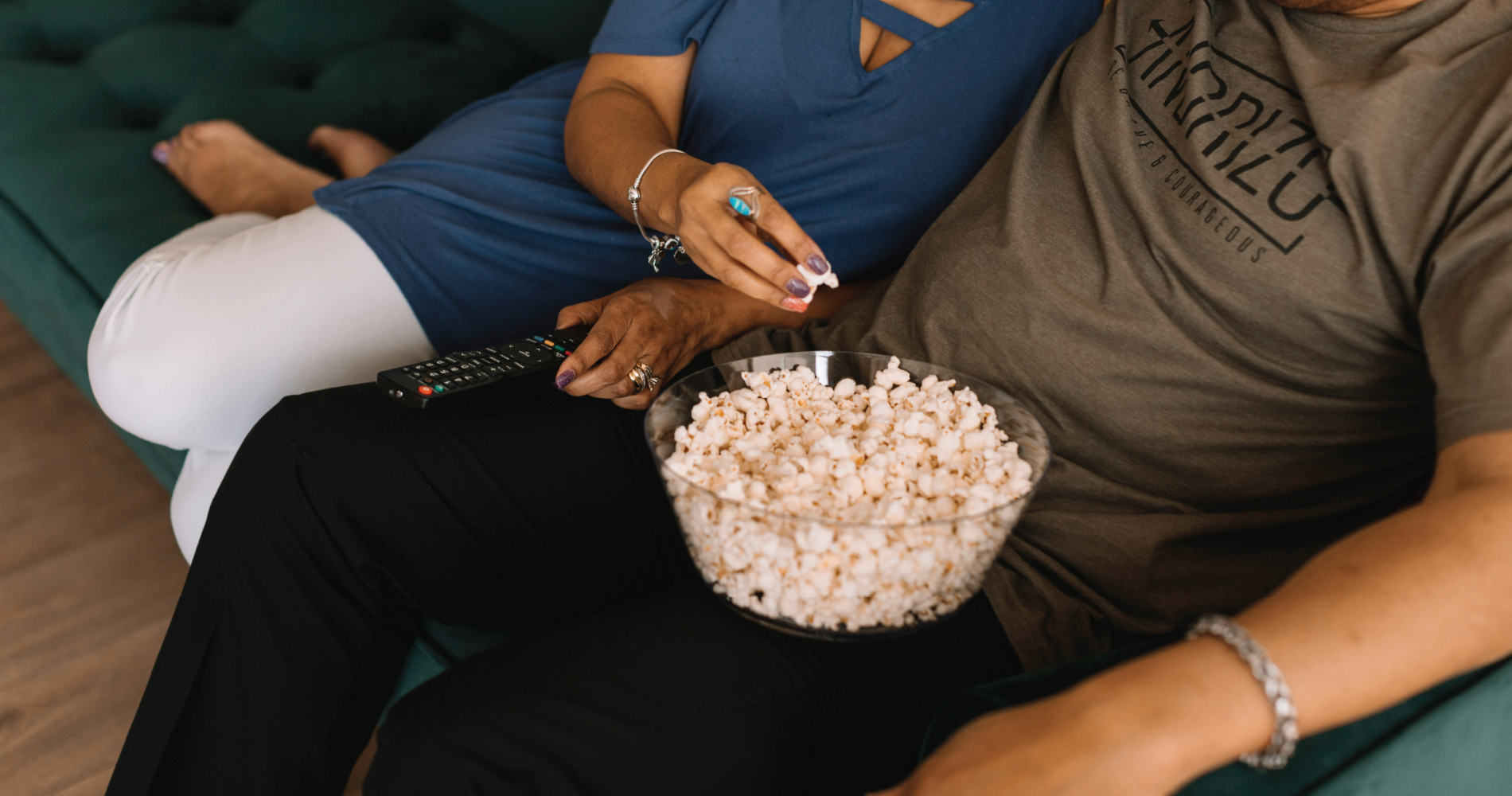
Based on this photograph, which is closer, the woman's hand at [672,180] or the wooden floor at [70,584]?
the woman's hand at [672,180]

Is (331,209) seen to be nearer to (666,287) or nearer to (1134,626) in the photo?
(666,287)

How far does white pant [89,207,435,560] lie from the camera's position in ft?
3.25

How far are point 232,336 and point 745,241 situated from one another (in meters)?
0.62

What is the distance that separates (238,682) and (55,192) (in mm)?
937

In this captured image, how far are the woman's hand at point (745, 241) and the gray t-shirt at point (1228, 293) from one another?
0.15m

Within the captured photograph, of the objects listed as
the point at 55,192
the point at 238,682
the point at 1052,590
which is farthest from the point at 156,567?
the point at 1052,590

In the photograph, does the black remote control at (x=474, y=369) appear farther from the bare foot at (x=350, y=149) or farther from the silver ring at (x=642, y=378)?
the bare foot at (x=350, y=149)

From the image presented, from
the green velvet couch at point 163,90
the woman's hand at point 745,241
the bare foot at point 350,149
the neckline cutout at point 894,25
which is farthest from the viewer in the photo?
the bare foot at point 350,149

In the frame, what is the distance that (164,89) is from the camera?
1.50 metres

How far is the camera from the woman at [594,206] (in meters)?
0.98

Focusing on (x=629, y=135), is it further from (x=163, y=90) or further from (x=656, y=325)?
(x=163, y=90)

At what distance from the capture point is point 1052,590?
0.70 m

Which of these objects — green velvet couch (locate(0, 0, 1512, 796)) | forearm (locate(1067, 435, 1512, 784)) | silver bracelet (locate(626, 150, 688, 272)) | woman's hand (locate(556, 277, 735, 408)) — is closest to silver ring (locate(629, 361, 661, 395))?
woman's hand (locate(556, 277, 735, 408))

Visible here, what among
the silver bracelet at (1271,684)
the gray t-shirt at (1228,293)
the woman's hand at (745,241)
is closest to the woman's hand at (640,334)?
the woman's hand at (745,241)
